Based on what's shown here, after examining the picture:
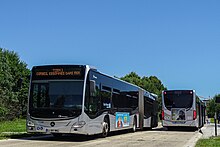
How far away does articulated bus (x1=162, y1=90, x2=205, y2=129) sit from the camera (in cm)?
3014

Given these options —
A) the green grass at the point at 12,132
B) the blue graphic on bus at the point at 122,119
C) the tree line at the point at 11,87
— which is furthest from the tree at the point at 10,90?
the blue graphic on bus at the point at 122,119

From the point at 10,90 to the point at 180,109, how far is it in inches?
1503

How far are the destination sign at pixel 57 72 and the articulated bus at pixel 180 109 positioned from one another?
1431cm

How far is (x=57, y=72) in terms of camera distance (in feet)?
59.5

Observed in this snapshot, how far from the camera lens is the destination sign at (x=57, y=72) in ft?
59.0

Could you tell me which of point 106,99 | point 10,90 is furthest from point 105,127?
point 10,90

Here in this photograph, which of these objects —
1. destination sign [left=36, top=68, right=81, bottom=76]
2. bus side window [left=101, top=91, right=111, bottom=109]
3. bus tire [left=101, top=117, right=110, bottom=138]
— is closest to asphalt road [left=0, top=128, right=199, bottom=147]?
bus tire [left=101, top=117, right=110, bottom=138]

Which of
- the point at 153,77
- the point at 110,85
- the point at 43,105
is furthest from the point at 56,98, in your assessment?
the point at 153,77

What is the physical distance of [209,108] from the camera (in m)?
117

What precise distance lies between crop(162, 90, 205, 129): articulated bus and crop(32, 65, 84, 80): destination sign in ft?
46.9

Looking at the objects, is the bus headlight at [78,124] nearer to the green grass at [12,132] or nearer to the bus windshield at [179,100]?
the green grass at [12,132]

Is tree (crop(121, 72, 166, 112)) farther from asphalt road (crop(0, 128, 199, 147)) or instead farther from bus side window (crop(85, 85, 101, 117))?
bus side window (crop(85, 85, 101, 117))

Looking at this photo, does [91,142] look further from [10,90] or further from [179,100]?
[10,90]

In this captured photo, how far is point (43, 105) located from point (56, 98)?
0.71 m
